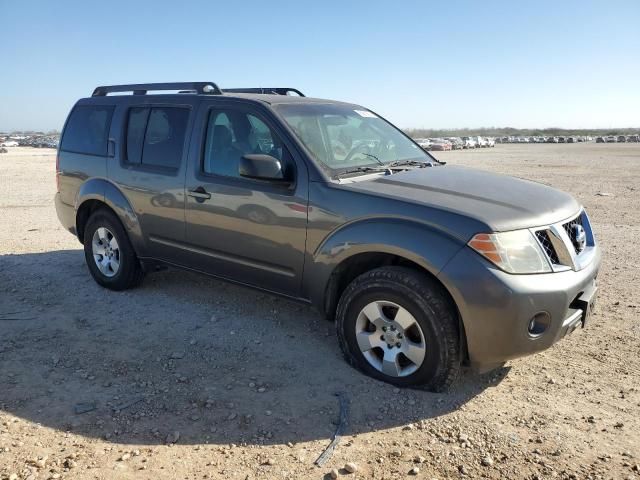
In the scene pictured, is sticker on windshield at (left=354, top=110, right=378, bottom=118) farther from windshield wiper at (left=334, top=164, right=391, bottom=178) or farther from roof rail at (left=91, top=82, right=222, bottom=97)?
roof rail at (left=91, top=82, right=222, bottom=97)

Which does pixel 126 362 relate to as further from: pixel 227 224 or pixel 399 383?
pixel 399 383

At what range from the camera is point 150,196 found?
4926 millimetres

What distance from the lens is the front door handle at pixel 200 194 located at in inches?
175

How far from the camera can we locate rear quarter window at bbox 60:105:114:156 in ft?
17.8

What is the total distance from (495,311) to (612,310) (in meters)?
2.44

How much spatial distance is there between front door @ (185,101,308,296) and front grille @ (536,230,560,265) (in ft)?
5.09

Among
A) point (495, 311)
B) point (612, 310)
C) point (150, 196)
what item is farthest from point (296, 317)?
point (612, 310)

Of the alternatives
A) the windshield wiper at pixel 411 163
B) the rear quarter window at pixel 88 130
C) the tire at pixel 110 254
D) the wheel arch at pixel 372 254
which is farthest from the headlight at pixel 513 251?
the rear quarter window at pixel 88 130

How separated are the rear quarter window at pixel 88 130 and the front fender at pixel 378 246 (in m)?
2.79

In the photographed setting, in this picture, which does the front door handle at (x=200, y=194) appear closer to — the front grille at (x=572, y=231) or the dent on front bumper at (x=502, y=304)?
the dent on front bumper at (x=502, y=304)

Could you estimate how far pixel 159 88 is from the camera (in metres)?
5.21

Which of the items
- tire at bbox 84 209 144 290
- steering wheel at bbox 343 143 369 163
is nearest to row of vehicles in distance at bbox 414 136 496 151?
tire at bbox 84 209 144 290

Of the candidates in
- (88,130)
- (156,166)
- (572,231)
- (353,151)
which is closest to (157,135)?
(156,166)

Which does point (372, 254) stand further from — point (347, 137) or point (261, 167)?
point (347, 137)
